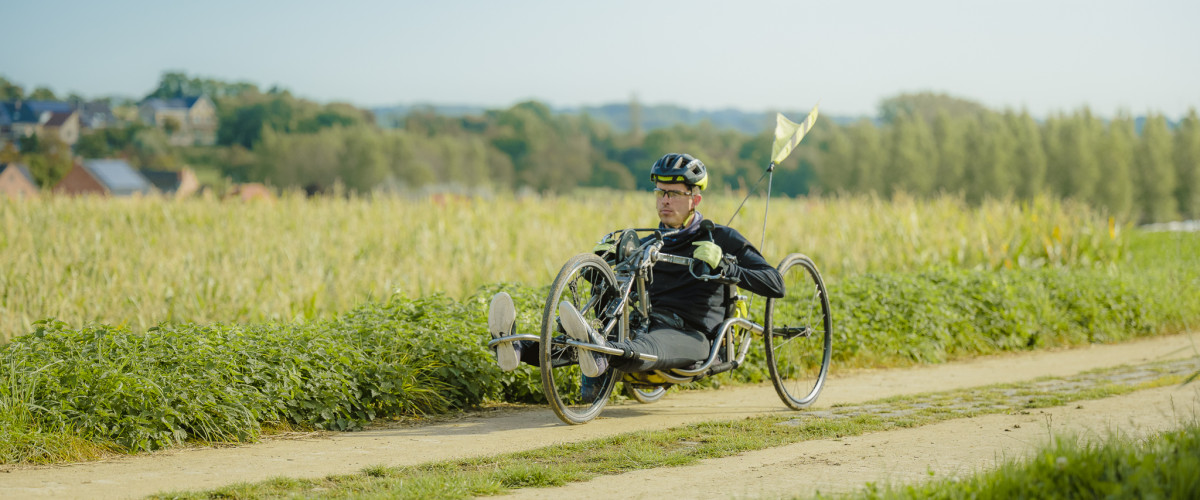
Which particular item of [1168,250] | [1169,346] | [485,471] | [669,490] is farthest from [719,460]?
[1168,250]

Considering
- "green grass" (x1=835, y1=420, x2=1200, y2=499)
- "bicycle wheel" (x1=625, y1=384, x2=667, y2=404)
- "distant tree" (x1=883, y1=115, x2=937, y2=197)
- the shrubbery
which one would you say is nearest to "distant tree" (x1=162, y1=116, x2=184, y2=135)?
"distant tree" (x1=883, y1=115, x2=937, y2=197)

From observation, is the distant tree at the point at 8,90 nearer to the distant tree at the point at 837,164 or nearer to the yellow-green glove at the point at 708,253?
the distant tree at the point at 837,164

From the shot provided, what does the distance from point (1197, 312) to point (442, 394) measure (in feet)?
35.1

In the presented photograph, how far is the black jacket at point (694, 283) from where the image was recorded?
6.98 m

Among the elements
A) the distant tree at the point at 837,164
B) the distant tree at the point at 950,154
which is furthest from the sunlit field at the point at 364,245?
the distant tree at the point at 837,164

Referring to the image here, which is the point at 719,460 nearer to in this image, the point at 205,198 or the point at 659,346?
the point at 659,346

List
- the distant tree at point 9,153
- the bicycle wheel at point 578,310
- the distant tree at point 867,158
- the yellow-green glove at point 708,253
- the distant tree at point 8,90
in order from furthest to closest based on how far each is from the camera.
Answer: the distant tree at point 867,158 < the distant tree at point 8,90 < the distant tree at point 9,153 < the yellow-green glove at point 708,253 < the bicycle wheel at point 578,310

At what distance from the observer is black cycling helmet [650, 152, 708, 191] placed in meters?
6.88

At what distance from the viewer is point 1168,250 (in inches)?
671

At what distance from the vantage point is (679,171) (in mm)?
6875

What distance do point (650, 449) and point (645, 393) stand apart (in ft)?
5.99

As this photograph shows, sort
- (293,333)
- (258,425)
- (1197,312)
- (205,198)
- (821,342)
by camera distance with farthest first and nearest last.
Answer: (205,198) < (1197,312) < (821,342) < (293,333) < (258,425)

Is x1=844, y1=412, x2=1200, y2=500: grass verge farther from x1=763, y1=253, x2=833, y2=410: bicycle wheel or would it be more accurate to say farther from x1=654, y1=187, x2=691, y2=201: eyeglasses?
x1=763, y1=253, x2=833, y2=410: bicycle wheel

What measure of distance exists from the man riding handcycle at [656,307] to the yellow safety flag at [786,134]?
34.0 inches
